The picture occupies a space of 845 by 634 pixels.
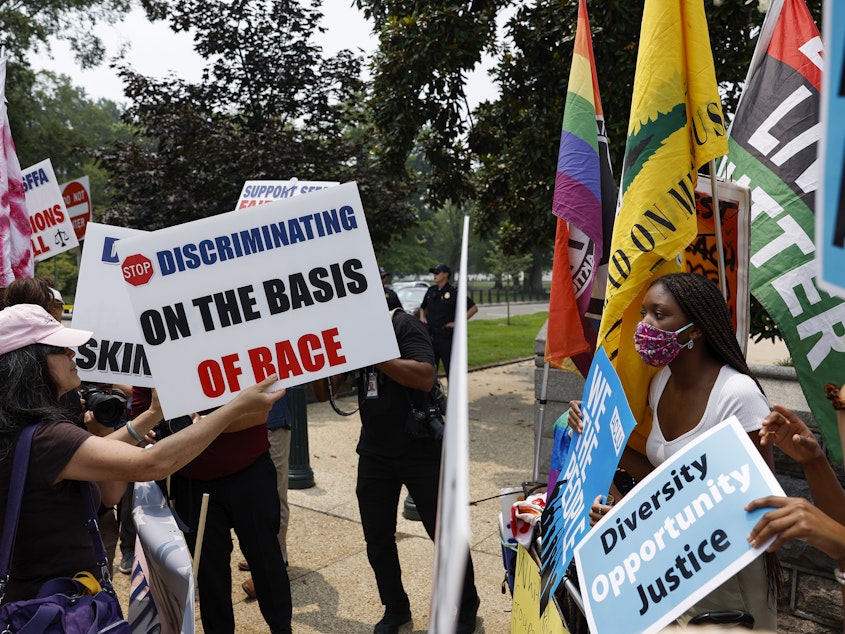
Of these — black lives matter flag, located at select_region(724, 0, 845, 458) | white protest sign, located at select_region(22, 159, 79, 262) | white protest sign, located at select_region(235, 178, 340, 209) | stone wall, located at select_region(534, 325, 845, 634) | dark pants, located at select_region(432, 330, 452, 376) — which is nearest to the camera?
black lives matter flag, located at select_region(724, 0, 845, 458)

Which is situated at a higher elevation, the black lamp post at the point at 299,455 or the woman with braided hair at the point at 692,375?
the woman with braided hair at the point at 692,375

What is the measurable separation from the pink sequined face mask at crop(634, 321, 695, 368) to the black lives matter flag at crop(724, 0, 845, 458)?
39.2 inches

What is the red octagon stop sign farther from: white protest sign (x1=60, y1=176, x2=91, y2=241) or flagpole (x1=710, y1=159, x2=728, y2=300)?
white protest sign (x1=60, y1=176, x2=91, y2=241)

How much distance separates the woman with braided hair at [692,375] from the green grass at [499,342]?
11.2 m

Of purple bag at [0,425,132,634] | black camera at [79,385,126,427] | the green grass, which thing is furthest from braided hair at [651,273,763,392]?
the green grass

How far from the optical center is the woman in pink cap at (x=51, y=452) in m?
2.33

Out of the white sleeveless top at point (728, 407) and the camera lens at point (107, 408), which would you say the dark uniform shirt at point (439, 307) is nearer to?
the camera lens at point (107, 408)

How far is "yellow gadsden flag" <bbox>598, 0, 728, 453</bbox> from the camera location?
3.10 meters

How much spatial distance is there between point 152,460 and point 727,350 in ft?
6.67

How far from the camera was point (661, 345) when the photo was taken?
2.71m

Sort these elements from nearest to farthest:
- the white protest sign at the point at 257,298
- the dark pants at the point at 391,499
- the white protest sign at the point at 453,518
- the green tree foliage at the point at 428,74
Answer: the white protest sign at the point at 453,518, the white protest sign at the point at 257,298, the dark pants at the point at 391,499, the green tree foliage at the point at 428,74

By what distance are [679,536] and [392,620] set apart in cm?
276

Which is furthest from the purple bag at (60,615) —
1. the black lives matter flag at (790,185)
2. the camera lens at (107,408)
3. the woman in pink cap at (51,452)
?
the black lives matter flag at (790,185)

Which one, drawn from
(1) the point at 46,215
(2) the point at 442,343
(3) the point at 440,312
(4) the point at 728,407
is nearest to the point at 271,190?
(1) the point at 46,215
